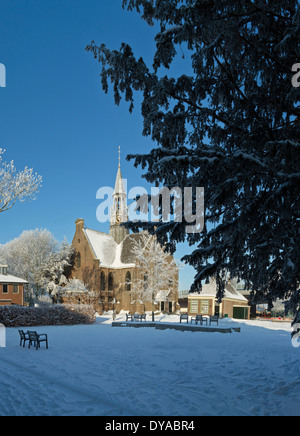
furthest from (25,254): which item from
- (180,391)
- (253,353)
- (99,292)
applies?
(180,391)

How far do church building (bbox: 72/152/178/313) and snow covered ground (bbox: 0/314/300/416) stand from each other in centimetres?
2911

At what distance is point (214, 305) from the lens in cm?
4359

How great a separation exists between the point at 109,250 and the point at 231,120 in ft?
147

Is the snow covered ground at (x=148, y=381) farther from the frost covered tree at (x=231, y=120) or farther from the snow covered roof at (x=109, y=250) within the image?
the snow covered roof at (x=109, y=250)

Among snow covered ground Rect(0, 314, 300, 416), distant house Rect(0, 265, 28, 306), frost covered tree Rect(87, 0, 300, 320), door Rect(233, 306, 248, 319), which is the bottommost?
door Rect(233, 306, 248, 319)

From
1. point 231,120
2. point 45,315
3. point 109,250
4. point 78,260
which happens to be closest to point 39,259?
point 78,260

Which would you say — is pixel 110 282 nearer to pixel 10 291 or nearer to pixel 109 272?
pixel 109 272

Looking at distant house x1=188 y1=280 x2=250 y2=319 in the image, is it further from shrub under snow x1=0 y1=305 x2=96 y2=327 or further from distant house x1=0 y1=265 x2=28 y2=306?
distant house x1=0 y1=265 x2=28 y2=306

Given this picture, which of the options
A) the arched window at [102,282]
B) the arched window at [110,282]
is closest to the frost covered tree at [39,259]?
the arched window at [102,282]

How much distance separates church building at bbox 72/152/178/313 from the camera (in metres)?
46.3

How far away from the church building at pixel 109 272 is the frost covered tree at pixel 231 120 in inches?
1410

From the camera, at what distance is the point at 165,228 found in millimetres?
7570

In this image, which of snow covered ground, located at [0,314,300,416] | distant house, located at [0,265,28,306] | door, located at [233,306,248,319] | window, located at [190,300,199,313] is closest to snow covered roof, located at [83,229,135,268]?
window, located at [190,300,199,313]

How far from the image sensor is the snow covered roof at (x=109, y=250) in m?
48.8
